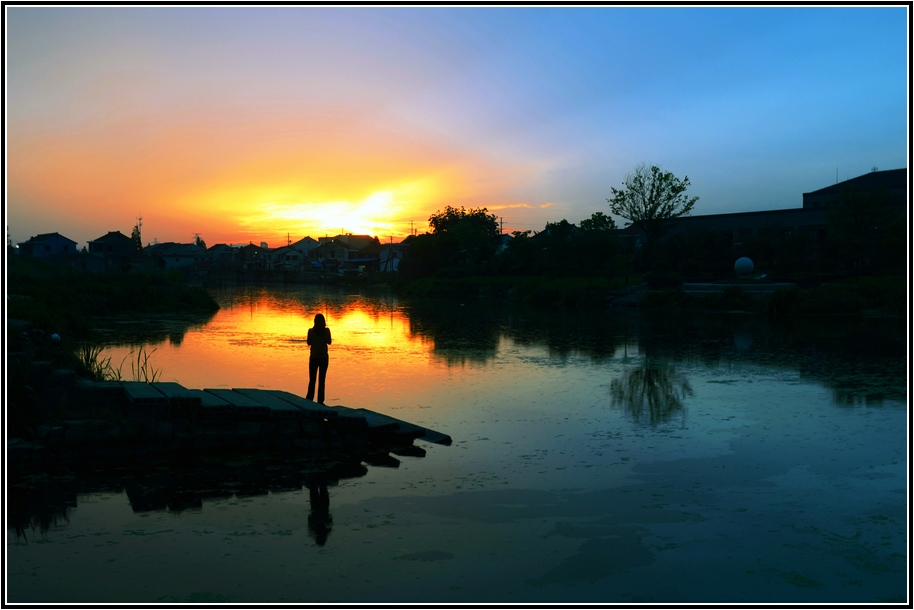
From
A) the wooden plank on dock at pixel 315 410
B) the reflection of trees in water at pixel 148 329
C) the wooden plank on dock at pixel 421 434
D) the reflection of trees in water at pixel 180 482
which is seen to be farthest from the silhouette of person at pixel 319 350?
the reflection of trees in water at pixel 148 329

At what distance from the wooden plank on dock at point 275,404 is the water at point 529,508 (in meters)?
0.61

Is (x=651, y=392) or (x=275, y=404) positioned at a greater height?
(x=275, y=404)

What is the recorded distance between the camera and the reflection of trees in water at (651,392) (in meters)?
12.6

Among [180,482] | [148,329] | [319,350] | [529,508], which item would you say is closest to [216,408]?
[180,482]

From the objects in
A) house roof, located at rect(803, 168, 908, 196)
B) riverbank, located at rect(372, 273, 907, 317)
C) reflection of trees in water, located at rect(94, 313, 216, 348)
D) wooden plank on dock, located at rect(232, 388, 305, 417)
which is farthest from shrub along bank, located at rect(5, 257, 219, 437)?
house roof, located at rect(803, 168, 908, 196)

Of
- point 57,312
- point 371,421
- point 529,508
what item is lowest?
point 529,508

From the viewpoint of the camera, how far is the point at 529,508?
768cm

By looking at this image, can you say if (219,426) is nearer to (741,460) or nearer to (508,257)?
(741,460)

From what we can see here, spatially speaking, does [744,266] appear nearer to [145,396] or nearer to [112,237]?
[145,396]

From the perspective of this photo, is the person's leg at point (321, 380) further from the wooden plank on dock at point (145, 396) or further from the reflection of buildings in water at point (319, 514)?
the reflection of buildings in water at point (319, 514)

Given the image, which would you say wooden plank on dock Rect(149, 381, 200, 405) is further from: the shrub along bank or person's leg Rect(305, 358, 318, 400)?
person's leg Rect(305, 358, 318, 400)

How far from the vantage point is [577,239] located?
194 ft

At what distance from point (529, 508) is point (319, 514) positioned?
6.59 feet

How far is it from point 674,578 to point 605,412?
6831 mm
